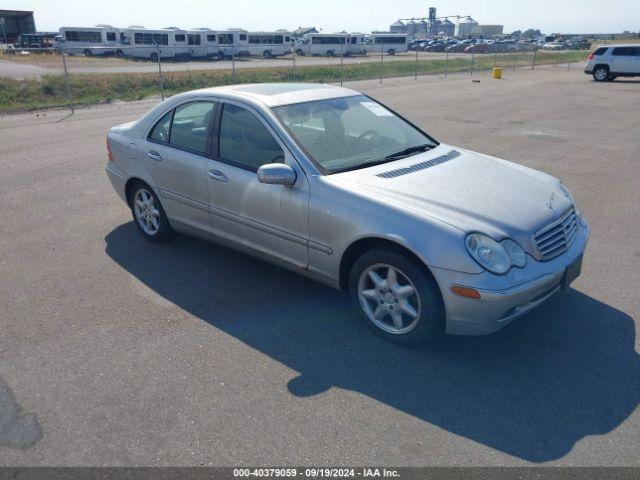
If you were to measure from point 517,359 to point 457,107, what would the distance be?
14.7 meters

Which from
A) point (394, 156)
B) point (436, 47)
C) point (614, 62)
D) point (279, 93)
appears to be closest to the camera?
point (394, 156)

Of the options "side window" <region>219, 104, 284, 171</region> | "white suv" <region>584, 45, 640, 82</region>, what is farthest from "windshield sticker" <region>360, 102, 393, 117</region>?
"white suv" <region>584, 45, 640, 82</region>

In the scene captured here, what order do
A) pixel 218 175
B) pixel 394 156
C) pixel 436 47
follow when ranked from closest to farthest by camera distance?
pixel 394 156
pixel 218 175
pixel 436 47

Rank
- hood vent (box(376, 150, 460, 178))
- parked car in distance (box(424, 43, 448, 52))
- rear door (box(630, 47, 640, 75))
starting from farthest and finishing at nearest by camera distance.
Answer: parked car in distance (box(424, 43, 448, 52))
rear door (box(630, 47, 640, 75))
hood vent (box(376, 150, 460, 178))

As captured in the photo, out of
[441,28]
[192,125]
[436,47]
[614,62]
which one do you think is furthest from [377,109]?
[441,28]

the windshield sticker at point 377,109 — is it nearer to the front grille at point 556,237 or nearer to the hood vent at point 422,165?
the hood vent at point 422,165

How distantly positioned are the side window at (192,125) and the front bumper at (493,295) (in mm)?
2482

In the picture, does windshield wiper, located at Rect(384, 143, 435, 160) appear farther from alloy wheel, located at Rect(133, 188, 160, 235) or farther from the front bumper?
alloy wheel, located at Rect(133, 188, 160, 235)

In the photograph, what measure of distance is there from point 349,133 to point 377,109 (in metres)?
0.66

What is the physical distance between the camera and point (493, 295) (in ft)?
11.0

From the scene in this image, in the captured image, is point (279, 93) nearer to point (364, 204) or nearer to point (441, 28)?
point (364, 204)

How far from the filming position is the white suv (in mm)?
26406

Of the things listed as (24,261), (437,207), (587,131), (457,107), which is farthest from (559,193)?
(457,107)

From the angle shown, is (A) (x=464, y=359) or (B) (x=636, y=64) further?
(B) (x=636, y=64)
